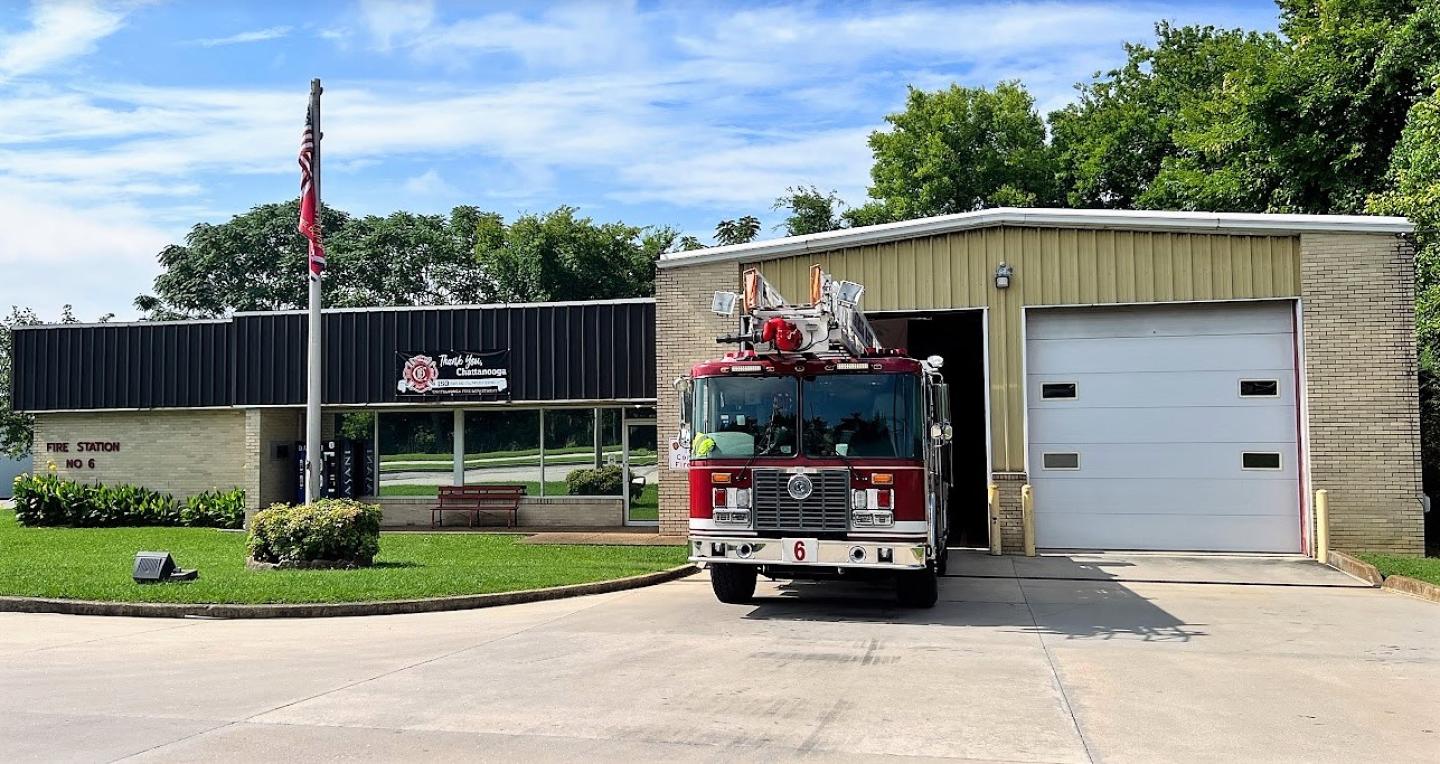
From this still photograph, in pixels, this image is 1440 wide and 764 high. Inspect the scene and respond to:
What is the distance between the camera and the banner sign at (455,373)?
22.5 meters

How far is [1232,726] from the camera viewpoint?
711cm

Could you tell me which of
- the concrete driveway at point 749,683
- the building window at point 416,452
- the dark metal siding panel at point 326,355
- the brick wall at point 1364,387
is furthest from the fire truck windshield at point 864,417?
the building window at point 416,452

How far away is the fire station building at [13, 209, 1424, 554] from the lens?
1700 cm

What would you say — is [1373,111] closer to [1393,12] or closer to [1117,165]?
[1393,12]

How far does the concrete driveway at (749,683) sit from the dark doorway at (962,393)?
752 cm

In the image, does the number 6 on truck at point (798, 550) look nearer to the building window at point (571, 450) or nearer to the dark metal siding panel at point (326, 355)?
the dark metal siding panel at point (326, 355)

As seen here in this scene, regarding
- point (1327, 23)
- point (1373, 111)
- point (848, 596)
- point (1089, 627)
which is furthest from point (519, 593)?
point (1327, 23)

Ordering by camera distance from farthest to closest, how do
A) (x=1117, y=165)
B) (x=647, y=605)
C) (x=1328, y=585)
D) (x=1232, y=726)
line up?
(x=1117, y=165)
(x=1328, y=585)
(x=647, y=605)
(x=1232, y=726)

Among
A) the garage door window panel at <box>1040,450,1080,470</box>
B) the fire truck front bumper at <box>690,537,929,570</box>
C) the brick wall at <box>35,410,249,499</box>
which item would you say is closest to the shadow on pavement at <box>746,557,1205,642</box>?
the fire truck front bumper at <box>690,537,929,570</box>

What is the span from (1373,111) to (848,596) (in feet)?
64.0

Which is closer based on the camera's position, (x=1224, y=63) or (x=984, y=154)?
(x=1224, y=63)

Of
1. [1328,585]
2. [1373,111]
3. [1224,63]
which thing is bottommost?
[1328,585]

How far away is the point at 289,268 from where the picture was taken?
187 ft

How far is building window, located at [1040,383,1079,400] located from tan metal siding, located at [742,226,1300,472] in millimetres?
559
